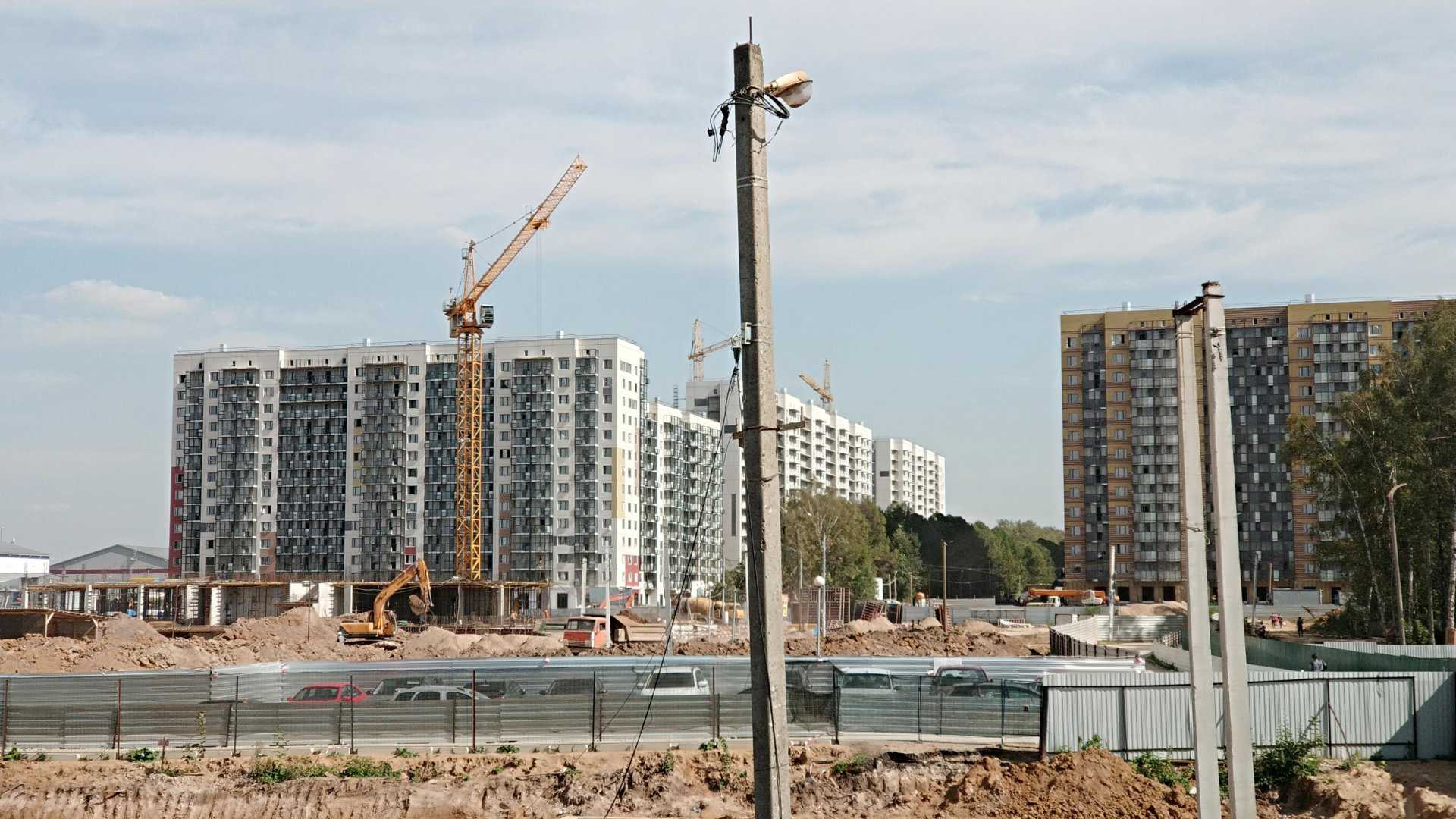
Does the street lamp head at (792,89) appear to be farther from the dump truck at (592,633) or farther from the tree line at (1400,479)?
the dump truck at (592,633)

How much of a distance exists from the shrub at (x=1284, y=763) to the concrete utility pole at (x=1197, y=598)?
11.5 meters

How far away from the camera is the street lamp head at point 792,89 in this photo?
10.9 m

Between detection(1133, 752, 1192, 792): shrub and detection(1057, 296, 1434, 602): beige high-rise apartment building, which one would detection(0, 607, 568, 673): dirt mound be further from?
detection(1057, 296, 1434, 602): beige high-rise apartment building

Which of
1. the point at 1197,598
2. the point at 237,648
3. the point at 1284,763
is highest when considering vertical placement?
the point at 1197,598

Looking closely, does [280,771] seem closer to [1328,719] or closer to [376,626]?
[1328,719]

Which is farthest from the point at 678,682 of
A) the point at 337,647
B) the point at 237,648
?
the point at 337,647

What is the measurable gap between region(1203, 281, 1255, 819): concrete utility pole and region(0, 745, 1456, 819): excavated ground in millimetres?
10454

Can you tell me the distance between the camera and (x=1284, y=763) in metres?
24.1

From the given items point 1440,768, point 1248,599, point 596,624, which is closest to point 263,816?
point 1440,768

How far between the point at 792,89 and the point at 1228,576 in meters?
6.12

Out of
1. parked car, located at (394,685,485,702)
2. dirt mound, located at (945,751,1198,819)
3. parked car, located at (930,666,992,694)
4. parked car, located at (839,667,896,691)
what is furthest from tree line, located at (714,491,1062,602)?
dirt mound, located at (945,751,1198,819)

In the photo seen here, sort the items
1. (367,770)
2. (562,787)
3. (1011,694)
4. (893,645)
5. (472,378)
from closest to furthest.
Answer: (562,787) < (367,770) < (1011,694) < (893,645) < (472,378)

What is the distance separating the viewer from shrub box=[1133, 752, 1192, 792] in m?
23.4

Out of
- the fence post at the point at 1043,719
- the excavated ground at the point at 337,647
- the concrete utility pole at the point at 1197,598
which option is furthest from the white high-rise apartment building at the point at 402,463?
the concrete utility pole at the point at 1197,598
